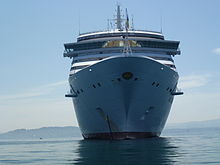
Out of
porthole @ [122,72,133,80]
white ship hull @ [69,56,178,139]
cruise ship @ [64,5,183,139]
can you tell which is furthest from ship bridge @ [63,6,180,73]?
porthole @ [122,72,133,80]

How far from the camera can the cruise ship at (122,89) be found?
1753 inches

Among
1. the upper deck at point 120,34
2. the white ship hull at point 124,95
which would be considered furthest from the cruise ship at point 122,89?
the upper deck at point 120,34

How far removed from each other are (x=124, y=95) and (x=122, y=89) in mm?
749

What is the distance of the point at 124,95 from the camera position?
44.8 metres

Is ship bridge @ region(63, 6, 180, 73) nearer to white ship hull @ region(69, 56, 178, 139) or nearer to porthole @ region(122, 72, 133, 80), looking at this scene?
white ship hull @ region(69, 56, 178, 139)

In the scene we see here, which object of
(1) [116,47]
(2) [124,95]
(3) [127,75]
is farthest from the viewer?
(1) [116,47]

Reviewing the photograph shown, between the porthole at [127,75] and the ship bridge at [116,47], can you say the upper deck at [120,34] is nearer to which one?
the ship bridge at [116,47]

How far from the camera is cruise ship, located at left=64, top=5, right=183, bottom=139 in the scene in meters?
44.5

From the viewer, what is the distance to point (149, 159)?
27.5 meters

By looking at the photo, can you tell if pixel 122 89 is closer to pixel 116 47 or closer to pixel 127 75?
pixel 127 75

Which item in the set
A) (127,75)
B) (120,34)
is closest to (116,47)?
(120,34)

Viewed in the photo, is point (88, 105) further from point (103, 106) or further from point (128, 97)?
point (128, 97)

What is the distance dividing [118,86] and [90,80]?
13.6ft

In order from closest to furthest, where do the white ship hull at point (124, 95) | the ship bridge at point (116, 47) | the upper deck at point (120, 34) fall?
the white ship hull at point (124, 95), the ship bridge at point (116, 47), the upper deck at point (120, 34)
